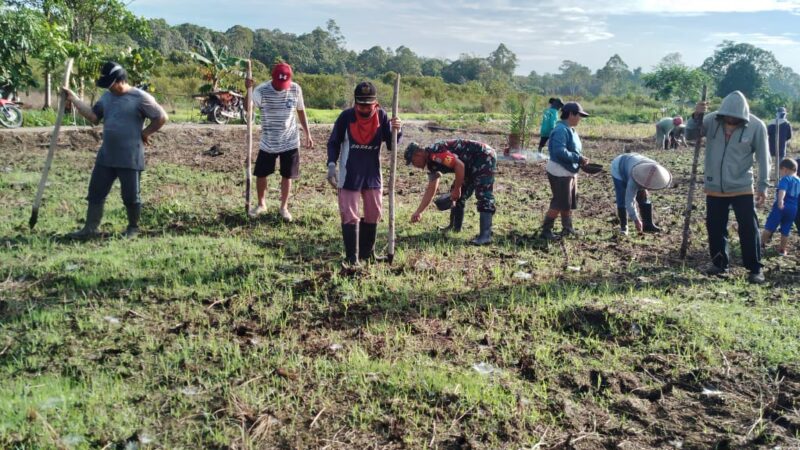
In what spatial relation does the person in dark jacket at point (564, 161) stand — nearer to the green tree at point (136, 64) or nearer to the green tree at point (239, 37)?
the green tree at point (136, 64)

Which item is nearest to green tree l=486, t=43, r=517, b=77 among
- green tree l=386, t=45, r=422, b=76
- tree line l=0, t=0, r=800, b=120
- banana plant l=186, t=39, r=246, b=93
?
tree line l=0, t=0, r=800, b=120

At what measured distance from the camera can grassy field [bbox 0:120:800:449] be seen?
11.0 feet

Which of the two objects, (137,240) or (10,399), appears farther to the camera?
(137,240)

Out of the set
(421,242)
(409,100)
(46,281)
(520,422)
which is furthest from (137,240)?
(409,100)

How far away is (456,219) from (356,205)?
6.34 ft

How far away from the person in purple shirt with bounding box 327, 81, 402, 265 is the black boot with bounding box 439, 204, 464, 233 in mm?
1711

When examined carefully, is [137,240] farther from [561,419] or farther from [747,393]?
[747,393]

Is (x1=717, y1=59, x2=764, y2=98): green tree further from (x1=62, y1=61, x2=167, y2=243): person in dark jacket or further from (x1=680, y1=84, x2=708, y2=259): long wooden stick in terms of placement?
(x1=62, y1=61, x2=167, y2=243): person in dark jacket

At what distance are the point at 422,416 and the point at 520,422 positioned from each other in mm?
537

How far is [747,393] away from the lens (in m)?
3.93

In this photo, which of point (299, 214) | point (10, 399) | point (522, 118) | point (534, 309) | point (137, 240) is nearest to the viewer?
point (10, 399)

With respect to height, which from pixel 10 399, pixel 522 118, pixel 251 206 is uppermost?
pixel 522 118

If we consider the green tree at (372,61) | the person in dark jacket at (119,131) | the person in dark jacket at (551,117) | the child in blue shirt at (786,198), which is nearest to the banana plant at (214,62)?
the person in dark jacket at (551,117)

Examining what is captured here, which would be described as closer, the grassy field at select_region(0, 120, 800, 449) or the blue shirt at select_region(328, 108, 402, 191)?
the grassy field at select_region(0, 120, 800, 449)
